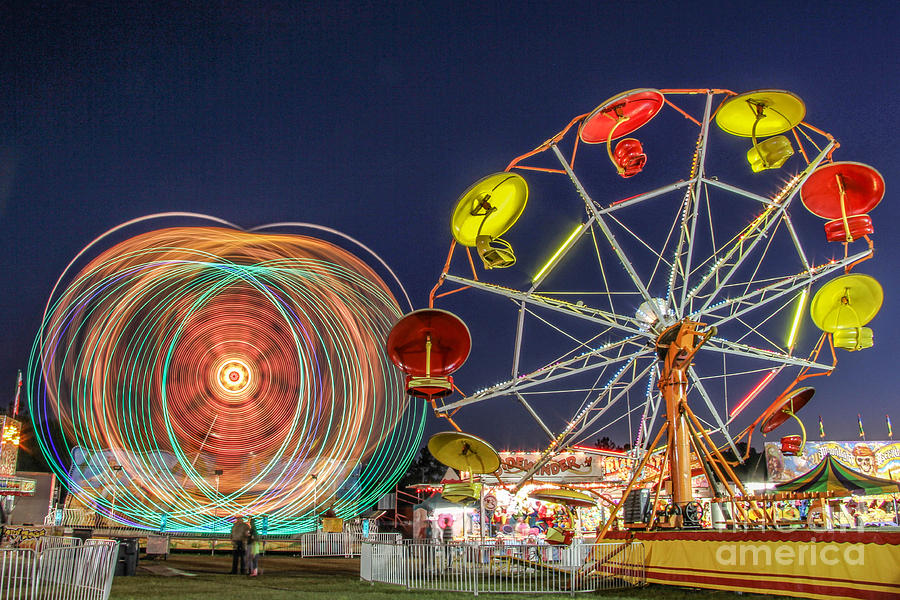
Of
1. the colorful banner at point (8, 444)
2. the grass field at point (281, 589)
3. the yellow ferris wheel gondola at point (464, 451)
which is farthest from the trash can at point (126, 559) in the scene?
the colorful banner at point (8, 444)

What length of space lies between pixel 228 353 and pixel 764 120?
60.0ft

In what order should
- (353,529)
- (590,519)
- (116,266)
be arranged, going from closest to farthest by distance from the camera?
(116,266)
(590,519)
(353,529)

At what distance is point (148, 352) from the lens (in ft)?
72.5

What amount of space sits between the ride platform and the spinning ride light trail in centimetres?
1203

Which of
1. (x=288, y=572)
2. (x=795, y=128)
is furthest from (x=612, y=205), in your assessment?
(x=288, y=572)

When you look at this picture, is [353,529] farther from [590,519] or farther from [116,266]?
[116,266]

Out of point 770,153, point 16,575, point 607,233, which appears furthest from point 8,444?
point 770,153

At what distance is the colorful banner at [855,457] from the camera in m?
27.8

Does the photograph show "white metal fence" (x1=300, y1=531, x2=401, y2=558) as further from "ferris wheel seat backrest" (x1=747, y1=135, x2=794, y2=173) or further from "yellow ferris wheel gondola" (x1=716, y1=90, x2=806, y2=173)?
"yellow ferris wheel gondola" (x1=716, y1=90, x2=806, y2=173)

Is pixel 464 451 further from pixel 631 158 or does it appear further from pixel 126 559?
pixel 126 559

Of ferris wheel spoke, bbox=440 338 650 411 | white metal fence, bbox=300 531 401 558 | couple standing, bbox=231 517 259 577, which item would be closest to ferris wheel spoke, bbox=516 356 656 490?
ferris wheel spoke, bbox=440 338 650 411

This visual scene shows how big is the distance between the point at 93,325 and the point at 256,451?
263 inches

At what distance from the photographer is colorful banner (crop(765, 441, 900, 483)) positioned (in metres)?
27.8

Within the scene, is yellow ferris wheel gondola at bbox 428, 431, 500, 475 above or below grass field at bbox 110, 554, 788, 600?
above
